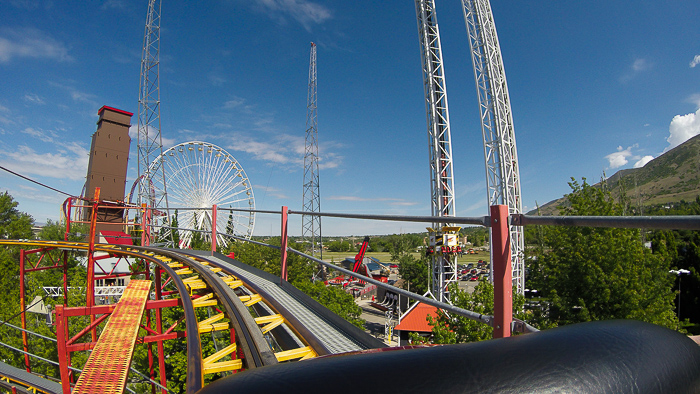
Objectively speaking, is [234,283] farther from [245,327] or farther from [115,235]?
A: [115,235]

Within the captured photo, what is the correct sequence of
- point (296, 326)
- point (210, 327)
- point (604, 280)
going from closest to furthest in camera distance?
1. point (296, 326)
2. point (210, 327)
3. point (604, 280)

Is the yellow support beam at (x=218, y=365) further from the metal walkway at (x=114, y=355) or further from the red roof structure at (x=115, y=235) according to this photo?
the red roof structure at (x=115, y=235)

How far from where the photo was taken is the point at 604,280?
1355cm

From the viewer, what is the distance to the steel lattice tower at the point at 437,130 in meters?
18.6

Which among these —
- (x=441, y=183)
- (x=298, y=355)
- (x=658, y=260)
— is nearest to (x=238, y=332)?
(x=298, y=355)

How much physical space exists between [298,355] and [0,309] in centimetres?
2395

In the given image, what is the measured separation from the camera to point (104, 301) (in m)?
23.4

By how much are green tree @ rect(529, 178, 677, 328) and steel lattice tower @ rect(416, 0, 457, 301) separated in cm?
489

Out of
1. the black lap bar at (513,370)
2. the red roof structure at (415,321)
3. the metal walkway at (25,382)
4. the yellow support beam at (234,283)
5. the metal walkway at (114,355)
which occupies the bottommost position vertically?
the red roof structure at (415,321)

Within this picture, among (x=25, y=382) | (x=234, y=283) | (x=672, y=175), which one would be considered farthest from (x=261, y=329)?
(x=672, y=175)

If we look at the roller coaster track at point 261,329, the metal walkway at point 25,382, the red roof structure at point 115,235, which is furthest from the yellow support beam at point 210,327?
the red roof structure at point 115,235

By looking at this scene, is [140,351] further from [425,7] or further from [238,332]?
[425,7]

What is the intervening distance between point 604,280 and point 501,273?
15880 millimetres

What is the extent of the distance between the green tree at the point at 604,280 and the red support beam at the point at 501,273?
48.0 ft
